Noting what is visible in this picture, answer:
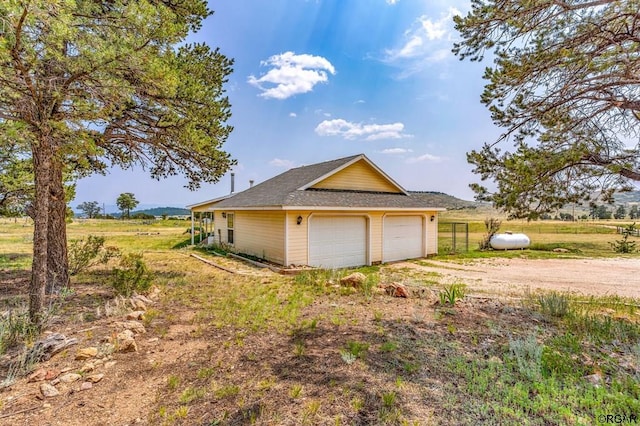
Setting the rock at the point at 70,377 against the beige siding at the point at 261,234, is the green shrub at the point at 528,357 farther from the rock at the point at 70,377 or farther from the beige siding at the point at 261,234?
the beige siding at the point at 261,234

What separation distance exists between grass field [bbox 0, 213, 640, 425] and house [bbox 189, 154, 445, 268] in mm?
4593

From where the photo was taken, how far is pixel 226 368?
3693mm

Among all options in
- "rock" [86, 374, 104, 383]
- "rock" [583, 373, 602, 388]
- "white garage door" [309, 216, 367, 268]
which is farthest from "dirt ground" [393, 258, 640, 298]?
"rock" [86, 374, 104, 383]

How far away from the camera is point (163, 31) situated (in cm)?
491

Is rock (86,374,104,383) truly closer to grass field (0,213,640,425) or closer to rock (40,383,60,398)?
grass field (0,213,640,425)

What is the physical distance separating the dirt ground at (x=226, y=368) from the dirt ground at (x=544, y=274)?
3408 mm

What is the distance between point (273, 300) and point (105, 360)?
335cm

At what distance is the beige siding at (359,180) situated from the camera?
1345 centimetres

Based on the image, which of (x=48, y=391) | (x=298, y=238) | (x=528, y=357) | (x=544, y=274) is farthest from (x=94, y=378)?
(x=544, y=274)

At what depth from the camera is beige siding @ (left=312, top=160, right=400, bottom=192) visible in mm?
13445

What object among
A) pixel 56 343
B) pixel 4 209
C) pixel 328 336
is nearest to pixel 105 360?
pixel 56 343

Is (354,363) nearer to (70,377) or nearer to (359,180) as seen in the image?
(70,377)

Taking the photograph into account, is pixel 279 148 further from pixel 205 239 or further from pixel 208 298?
pixel 208 298

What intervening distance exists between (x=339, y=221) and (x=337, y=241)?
79cm
